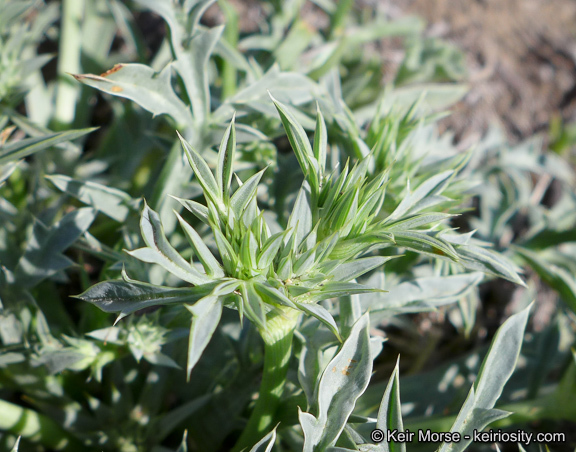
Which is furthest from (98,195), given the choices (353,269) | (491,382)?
(491,382)

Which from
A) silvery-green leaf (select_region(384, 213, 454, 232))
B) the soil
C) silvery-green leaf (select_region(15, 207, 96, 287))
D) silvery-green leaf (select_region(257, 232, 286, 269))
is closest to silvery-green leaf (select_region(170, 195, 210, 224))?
silvery-green leaf (select_region(257, 232, 286, 269))

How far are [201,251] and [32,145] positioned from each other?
0.48 meters

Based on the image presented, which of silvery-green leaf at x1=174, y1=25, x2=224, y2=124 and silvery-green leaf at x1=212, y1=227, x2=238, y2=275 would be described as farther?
silvery-green leaf at x1=174, y1=25, x2=224, y2=124

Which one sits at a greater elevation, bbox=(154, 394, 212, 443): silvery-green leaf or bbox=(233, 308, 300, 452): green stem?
bbox=(233, 308, 300, 452): green stem

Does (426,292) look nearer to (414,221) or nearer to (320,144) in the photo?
(414,221)

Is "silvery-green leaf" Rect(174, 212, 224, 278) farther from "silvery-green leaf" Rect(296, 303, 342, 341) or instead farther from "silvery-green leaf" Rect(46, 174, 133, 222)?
"silvery-green leaf" Rect(46, 174, 133, 222)

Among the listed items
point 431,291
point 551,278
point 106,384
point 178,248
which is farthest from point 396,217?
point 106,384

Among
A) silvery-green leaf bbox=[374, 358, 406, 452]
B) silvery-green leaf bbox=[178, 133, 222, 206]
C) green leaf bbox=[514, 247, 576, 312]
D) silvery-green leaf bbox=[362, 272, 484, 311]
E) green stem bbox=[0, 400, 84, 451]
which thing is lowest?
green stem bbox=[0, 400, 84, 451]

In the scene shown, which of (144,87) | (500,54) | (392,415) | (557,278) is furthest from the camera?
(500,54)

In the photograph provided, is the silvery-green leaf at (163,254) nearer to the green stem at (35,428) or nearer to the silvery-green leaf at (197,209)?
the silvery-green leaf at (197,209)

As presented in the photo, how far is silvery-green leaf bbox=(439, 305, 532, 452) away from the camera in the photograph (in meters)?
0.97

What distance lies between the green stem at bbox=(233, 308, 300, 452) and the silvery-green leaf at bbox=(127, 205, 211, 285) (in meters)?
0.15

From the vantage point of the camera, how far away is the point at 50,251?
45.9 inches

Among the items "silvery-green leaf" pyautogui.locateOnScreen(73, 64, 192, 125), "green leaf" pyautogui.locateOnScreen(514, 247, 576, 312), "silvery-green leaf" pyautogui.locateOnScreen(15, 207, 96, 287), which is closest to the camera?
"silvery-green leaf" pyautogui.locateOnScreen(73, 64, 192, 125)
